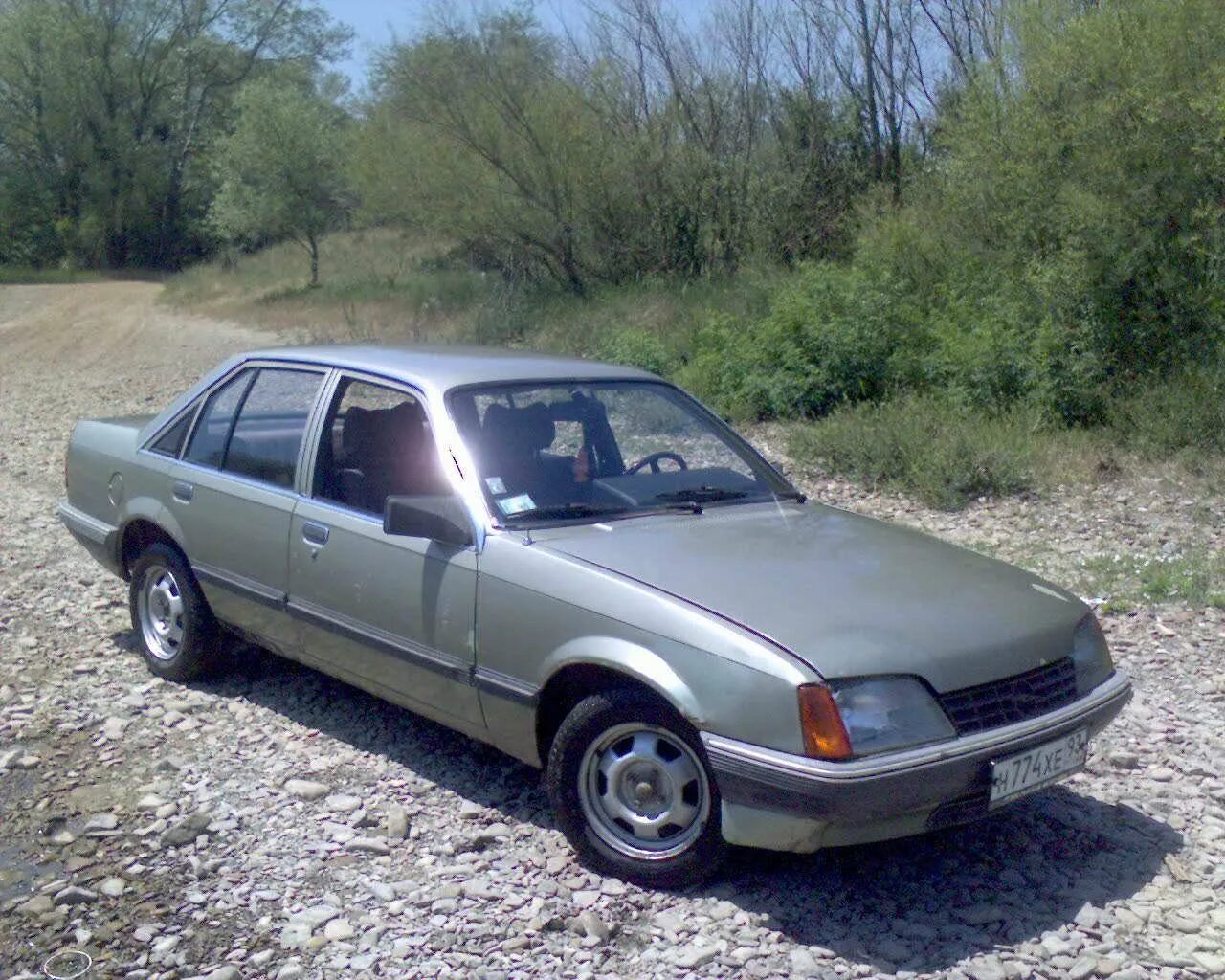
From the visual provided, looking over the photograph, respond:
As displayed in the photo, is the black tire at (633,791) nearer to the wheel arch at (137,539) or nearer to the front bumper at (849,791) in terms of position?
the front bumper at (849,791)

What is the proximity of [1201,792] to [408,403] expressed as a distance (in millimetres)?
3290

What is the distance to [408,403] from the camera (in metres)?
5.35

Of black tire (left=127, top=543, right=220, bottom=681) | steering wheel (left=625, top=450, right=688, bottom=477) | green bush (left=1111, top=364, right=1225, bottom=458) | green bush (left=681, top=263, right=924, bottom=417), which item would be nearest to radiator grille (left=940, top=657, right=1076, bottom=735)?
steering wheel (left=625, top=450, right=688, bottom=477)

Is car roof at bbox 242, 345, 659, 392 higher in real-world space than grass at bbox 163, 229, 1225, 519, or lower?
higher

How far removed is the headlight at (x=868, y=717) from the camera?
3.69 m

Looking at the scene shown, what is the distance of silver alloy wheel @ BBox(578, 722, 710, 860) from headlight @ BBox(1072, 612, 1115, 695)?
4.21 ft

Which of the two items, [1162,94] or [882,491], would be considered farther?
[1162,94]

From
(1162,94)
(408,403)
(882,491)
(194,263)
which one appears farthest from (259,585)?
(194,263)

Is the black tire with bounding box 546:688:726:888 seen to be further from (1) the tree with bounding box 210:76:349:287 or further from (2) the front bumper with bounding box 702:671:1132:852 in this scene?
(1) the tree with bounding box 210:76:349:287

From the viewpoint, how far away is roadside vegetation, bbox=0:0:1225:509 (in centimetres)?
1152

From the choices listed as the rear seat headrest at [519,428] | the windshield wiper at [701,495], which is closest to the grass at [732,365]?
the rear seat headrest at [519,428]

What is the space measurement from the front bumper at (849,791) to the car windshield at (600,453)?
4.15 ft

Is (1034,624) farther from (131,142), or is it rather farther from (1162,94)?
(131,142)

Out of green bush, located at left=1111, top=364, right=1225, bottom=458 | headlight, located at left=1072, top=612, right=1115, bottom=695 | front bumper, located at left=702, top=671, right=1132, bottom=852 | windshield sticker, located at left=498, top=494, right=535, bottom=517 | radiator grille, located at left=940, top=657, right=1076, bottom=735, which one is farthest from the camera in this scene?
green bush, located at left=1111, top=364, right=1225, bottom=458
